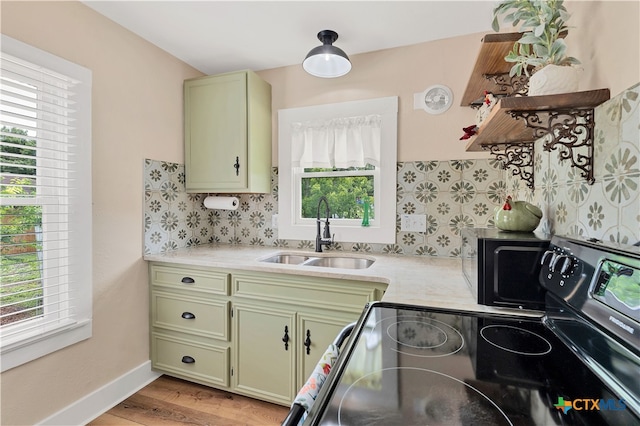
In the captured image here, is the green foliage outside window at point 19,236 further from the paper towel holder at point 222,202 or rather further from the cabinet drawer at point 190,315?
the paper towel holder at point 222,202

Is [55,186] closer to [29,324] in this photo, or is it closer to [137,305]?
[29,324]

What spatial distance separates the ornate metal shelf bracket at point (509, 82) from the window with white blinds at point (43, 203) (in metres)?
2.19

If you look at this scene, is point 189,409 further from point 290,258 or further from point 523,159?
point 523,159

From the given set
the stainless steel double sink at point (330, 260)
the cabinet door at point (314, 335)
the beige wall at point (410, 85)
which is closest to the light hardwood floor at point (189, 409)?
the cabinet door at point (314, 335)

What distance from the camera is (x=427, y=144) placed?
2.16 metres

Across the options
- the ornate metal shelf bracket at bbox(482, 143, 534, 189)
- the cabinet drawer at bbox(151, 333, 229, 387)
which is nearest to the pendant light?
the ornate metal shelf bracket at bbox(482, 143, 534, 189)

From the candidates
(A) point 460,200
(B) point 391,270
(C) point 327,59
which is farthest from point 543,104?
(C) point 327,59

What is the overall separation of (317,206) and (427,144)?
0.95m

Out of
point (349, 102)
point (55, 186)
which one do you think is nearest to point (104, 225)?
point (55, 186)

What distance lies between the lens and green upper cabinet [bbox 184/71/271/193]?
2.31 m

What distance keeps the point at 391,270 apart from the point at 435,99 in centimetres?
125

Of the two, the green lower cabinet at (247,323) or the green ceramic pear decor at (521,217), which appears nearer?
the green ceramic pear decor at (521,217)

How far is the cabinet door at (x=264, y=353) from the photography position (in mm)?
1807

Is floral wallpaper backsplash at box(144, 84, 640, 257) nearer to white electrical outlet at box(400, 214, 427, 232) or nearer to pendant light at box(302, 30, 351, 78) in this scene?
white electrical outlet at box(400, 214, 427, 232)
